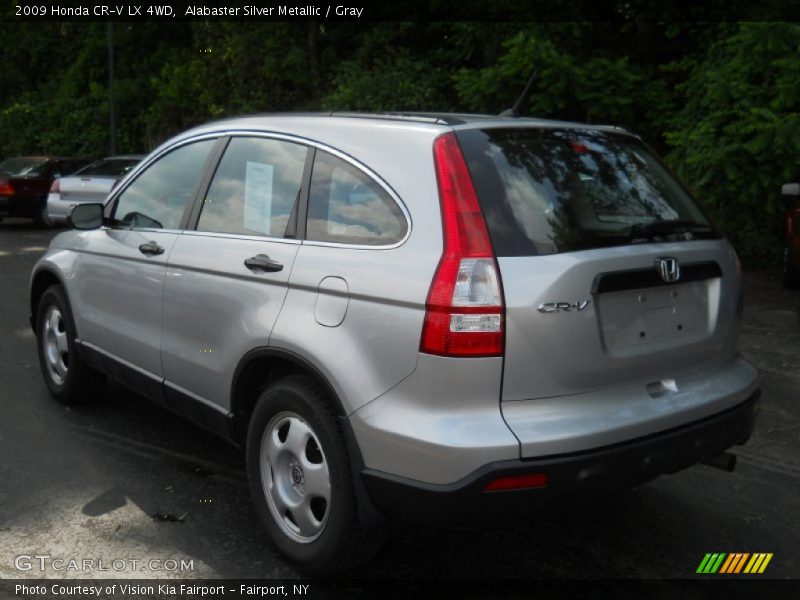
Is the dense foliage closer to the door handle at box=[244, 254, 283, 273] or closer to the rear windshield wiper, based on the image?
the rear windshield wiper

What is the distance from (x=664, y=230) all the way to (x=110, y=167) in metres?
14.7

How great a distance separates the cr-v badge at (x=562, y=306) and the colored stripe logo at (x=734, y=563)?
1299mm

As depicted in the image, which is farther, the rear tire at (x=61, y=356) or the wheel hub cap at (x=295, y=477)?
the rear tire at (x=61, y=356)

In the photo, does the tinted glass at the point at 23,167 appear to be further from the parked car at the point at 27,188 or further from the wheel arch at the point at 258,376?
the wheel arch at the point at 258,376

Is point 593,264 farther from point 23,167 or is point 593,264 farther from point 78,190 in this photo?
point 23,167

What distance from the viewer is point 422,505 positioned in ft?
9.33

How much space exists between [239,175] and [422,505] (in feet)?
6.01

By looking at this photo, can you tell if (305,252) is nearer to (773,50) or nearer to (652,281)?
(652,281)

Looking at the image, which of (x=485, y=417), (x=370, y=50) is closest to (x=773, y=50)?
(x=485, y=417)

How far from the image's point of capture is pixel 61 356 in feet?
17.8

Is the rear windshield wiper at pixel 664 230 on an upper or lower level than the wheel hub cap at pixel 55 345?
upper

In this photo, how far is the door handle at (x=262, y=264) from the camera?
340 cm

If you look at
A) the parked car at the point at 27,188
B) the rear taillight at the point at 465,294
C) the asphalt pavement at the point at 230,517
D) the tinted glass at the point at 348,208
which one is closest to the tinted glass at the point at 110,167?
the parked car at the point at 27,188

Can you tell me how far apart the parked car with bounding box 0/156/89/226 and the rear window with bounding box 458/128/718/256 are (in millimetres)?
15431
